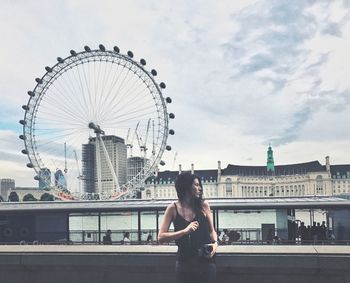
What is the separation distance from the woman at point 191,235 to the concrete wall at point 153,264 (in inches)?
41.7

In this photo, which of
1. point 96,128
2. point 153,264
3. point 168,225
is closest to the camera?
point 168,225

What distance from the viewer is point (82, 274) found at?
5.29 meters

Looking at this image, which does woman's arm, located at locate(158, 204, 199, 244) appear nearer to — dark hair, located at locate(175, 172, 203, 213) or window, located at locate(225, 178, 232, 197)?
dark hair, located at locate(175, 172, 203, 213)

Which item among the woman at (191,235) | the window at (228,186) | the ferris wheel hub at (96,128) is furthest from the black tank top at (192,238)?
the window at (228,186)

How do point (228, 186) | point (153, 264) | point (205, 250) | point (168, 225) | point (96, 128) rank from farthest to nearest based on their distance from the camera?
point (228, 186), point (96, 128), point (153, 264), point (168, 225), point (205, 250)

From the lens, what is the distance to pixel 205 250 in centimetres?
389

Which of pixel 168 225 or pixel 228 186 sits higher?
pixel 228 186

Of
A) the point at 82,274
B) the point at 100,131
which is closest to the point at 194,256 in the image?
the point at 82,274

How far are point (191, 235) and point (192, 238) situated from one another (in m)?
0.03

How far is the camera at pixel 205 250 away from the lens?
12.7 feet

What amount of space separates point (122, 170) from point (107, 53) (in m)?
76.7

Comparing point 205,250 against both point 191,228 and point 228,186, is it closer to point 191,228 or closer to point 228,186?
point 191,228

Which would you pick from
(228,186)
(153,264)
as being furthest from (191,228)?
(228,186)

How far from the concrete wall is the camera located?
109 cm
